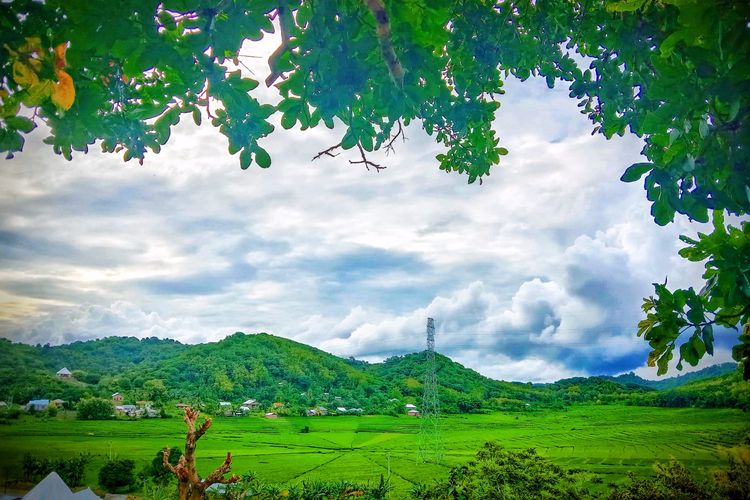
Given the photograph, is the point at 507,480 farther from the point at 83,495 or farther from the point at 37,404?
the point at 37,404

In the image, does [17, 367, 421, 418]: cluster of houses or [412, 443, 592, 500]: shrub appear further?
[17, 367, 421, 418]: cluster of houses

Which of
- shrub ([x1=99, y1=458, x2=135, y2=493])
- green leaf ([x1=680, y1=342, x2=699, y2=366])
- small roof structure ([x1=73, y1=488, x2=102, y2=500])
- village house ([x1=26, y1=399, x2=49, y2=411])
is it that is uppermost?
green leaf ([x1=680, y1=342, x2=699, y2=366])

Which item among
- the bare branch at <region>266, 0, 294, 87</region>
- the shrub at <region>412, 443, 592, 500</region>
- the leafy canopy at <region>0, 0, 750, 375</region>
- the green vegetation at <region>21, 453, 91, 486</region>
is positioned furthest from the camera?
the green vegetation at <region>21, 453, 91, 486</region>

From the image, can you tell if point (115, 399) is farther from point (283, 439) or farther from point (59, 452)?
point (283, 439)

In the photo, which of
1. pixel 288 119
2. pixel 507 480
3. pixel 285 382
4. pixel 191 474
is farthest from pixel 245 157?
pixel 285 382

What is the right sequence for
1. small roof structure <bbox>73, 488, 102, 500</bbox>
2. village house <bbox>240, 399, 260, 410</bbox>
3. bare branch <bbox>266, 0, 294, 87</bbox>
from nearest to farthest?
bare branch <bbox>266, 0, 294, 87</bbox>
small roof structure <bbox>73, 488, 102, 500</bbox>
village house <bbox>240, 399, 260, 410</bbox>

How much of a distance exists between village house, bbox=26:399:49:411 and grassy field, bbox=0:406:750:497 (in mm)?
715

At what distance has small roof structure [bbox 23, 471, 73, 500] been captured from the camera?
40.0 ft

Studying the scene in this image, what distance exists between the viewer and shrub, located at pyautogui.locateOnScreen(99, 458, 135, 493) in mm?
22578

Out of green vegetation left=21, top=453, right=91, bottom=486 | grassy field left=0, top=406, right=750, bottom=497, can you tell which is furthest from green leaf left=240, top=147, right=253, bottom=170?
green vegetation left=21, top=453, right=91, bottom=486

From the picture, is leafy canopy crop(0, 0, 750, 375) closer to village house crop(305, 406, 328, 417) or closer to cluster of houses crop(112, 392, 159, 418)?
cluster of houses crop(112, 392, 159, 418)

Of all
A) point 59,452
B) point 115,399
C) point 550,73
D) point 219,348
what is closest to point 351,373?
point 219,348

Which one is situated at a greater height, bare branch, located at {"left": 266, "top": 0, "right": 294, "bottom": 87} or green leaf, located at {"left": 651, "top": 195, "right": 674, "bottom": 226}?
bare branch, located at {"left": 266, "top": 0, "right": 294, "bottom": 87}

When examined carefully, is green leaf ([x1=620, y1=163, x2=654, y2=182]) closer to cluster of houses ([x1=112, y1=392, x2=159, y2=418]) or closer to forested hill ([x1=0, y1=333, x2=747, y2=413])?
forested hill ([x1=0, y1=333, x2=747, y2=413])
